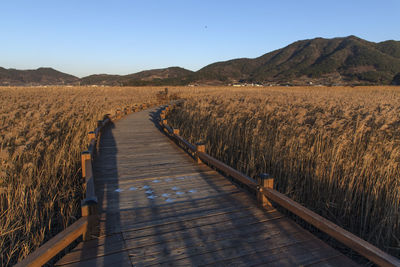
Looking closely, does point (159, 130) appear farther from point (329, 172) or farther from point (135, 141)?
point (329, 172)

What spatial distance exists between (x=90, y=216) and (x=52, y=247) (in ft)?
2.28

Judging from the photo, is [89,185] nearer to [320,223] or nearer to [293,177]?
[320,223]

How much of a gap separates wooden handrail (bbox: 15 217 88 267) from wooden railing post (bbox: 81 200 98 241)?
84mm

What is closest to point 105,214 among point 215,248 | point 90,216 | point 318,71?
point 90,216

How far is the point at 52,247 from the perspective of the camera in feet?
8.34

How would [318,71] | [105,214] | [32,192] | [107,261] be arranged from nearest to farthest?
1. [107,261]
2. [105,214]
3. [32,192]
4. [318,71]

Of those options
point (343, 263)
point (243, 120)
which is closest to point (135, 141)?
point (243, 120)

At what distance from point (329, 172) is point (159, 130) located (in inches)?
327

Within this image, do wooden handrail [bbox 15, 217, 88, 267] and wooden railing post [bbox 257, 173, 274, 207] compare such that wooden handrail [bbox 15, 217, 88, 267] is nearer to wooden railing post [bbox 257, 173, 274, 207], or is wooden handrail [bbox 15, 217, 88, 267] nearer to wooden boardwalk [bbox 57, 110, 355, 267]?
wooden boardwalk [bbox 57, 110, 355, 267]

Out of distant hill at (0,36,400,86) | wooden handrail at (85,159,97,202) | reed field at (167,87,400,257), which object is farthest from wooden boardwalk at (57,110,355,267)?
distant hill at (0,36,400,86)

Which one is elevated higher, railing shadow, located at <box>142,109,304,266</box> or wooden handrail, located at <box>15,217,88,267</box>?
wooden handrail, located at <box>15,217,88,267</box>

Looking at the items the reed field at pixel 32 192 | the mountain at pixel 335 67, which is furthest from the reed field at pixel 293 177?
the mountain at pixel 335 67

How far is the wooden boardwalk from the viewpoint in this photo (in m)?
2.89

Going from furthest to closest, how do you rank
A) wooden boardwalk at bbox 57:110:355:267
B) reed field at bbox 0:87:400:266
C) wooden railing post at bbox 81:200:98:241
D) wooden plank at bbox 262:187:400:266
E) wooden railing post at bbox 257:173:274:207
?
wooden railing post at bbox 257:173:274:207, reed field at bbox 0:87:400:266, wooden railing post at bbox 81:200:98:241, wooden boardwalk at bbox 57:110:355:267, wooden plank at bbox 262:187:400:266
